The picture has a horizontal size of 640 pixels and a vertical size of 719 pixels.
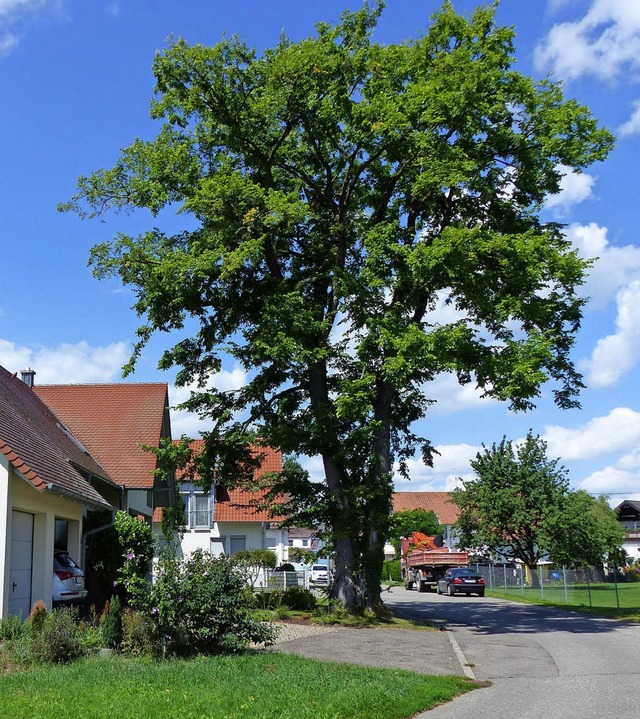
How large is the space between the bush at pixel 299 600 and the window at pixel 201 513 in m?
18.6

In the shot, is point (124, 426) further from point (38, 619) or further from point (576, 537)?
point (576, 537)

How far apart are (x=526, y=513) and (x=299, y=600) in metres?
26.5

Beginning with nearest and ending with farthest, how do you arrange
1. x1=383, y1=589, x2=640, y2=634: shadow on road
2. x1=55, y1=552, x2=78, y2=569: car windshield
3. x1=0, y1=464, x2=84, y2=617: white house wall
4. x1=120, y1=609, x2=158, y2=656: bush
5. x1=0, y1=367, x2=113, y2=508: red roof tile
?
x1=120, y1=609, x2=158, y2=656: bush
x1=0, y1=464, x2=84, y2=617: white house wall
x1=0, y1=367, x2=113, y2=508: red roof tile
x1=55, y1=552, x2=78, y2=569: car windshield
x1=383, y1=589, x2=640, y2=634: shadow on road

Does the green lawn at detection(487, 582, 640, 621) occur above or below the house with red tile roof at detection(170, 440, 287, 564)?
below

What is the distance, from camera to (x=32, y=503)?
17078 millimetres

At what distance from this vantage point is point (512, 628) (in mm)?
22594

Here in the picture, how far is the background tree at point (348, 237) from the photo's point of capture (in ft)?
72.5

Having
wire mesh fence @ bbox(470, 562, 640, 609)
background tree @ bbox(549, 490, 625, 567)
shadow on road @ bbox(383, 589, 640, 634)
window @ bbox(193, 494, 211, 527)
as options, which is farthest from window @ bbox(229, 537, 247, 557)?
background tree @ bbox(549, 490, 625, 567)

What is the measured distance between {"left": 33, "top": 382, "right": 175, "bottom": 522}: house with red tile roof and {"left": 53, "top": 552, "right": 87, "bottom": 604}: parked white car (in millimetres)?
6156

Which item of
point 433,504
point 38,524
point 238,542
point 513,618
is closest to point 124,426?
point 38,524

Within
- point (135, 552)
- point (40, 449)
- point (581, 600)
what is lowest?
point (581, 600)

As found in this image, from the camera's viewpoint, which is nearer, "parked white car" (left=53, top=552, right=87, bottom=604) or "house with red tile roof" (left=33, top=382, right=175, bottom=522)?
"parked white car" (left=53, top=552, right=87, bottom=604)

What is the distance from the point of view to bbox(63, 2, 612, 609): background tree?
870 inches

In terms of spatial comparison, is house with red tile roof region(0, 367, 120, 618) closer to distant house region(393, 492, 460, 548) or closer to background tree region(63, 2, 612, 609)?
background tree region(63, 2, 612, 609)
